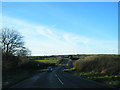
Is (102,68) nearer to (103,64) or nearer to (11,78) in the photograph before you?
(103,64)

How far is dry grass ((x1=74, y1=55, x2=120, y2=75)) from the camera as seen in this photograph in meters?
31.0

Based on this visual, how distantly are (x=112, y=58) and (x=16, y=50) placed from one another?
3074cm

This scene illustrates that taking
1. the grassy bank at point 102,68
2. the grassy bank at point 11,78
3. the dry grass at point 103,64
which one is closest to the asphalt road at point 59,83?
the grassy bank at point 11,78

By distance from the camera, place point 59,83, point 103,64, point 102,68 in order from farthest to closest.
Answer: point 102,68 → point 103,64 → point 59,83

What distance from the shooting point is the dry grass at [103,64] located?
31.0m

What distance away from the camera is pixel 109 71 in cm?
3200

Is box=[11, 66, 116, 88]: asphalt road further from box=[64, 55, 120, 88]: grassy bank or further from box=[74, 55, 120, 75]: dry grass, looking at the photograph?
box=[74, 55, 120, 75]: dry grass

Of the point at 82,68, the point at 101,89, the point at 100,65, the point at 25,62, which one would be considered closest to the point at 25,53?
the point at 25,62

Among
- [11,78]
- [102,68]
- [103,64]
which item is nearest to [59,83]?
[11,78]

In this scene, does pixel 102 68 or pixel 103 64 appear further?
pixel 102 68

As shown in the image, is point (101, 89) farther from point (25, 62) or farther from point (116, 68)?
point (25, 62)

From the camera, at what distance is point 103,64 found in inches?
1459

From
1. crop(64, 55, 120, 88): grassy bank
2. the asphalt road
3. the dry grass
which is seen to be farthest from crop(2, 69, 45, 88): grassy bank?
the dry grass

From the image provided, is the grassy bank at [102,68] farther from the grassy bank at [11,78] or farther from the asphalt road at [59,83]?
the grassy bank at [11,78]
